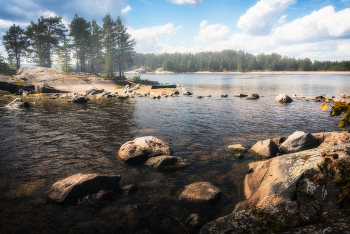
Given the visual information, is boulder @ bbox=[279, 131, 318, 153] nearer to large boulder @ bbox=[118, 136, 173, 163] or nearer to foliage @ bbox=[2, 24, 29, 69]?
large boulder @ bbox=[118, 136, 173, 163]

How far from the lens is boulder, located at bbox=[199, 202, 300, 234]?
10.2 feet

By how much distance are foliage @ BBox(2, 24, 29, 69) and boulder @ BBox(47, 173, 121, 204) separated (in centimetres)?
7450

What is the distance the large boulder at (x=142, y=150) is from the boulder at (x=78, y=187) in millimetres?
1913

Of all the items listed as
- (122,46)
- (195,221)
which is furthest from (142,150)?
(122,46)

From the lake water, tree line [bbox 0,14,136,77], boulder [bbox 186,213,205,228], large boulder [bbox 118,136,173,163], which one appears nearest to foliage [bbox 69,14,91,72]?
tree line [bbox 0,14,136,77]

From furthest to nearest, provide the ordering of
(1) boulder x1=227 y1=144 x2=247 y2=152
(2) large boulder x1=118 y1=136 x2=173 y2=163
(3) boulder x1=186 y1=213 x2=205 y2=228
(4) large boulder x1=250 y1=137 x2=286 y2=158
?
(1) boulder x1=227 y1=144 x2=247 y2=152
(4) large boulder x1=250 y1=137 x2=286 y2=158
(2) large boulder x1=118 y1=136 x2=173 y2=163
(3) boulder x1=186 y1=213 x2=205 y2=228

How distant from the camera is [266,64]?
200 metres

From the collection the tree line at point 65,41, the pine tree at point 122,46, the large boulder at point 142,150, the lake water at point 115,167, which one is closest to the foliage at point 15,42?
the tree line at point 65,41

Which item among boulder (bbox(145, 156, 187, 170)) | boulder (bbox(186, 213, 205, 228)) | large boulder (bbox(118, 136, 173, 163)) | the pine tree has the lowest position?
boulder (bbox(186, 213, 205, 228))

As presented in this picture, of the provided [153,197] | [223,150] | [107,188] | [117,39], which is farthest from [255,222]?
[117,39]

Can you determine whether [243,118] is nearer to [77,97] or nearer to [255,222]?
[255,222]

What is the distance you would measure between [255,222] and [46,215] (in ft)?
15.9

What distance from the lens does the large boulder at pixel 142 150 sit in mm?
7727

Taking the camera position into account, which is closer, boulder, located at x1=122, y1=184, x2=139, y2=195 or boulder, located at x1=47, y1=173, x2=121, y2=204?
boulder, located at x1=47, y1=173, x2=121, y2=204
